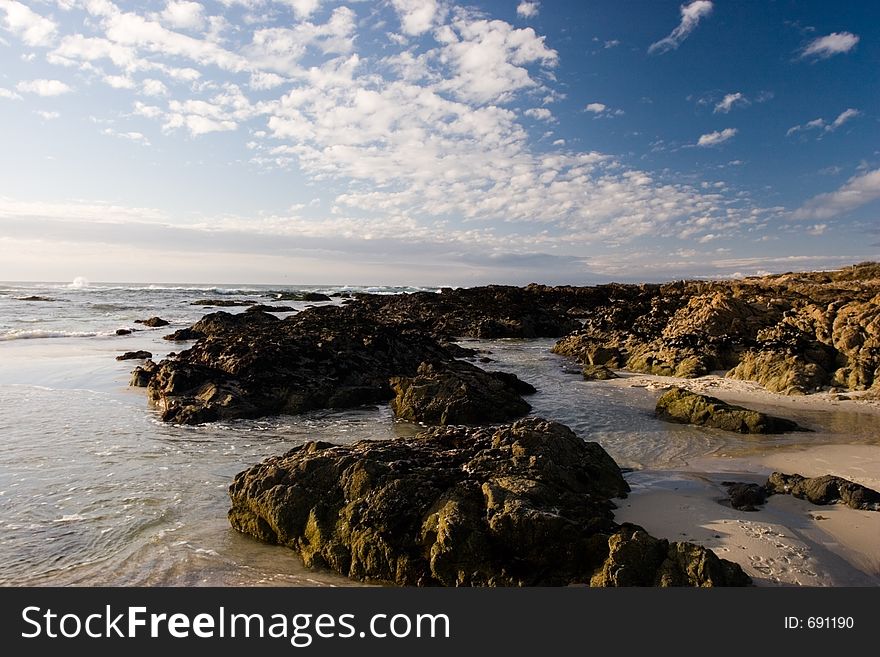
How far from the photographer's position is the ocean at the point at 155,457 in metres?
5.60

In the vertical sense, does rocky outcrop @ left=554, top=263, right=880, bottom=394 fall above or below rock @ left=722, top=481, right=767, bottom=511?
above

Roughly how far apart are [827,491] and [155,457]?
1056cm

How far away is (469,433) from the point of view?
8227 mm

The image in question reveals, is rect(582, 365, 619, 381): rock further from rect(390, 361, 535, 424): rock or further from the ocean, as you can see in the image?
rect(390, 361, 535, 424): rock

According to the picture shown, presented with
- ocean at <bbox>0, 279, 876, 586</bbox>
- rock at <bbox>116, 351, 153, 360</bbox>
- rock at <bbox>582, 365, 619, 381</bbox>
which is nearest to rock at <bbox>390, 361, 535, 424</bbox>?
ocean at <bbox>0, 279, 876, 586</bbox>

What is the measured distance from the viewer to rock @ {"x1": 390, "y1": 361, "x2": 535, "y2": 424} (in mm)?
12211

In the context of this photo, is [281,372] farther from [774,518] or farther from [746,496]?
[774,518]

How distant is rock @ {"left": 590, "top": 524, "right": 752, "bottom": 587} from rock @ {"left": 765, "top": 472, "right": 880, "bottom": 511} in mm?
2975

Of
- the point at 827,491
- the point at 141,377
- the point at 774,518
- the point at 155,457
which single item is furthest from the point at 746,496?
the point at 141,377

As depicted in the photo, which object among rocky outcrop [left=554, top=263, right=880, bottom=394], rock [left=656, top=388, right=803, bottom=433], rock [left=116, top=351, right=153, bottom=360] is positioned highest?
rocky outcrop [left=554, top=263, right=880, bottom=394]

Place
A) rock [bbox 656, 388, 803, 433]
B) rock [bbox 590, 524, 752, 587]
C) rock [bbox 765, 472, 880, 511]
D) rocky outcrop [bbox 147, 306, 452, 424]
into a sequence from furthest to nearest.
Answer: rocky outcrop [bbox 147, 306, 452, 424]
rock [bbox 656, 388, 803, 433]
rock [bbox 765, 472, 880, 511]
rock [bbox 590, 524, 752, 587]

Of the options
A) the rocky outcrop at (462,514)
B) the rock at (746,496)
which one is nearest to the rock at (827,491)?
the rock at (746,496)
